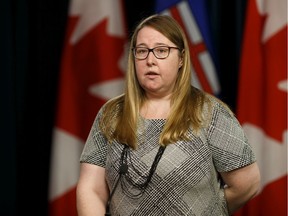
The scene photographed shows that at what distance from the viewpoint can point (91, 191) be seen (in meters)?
1.41

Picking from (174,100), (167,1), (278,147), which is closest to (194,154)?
(174,100)

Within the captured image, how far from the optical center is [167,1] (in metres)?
2.04

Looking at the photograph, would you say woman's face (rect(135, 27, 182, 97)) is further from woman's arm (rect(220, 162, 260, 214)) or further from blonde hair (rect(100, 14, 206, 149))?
woman's arm (rect(220, 162, 260, 214))

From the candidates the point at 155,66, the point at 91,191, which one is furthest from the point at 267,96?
the point at 91,191

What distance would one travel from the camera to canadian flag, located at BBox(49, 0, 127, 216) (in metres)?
2.13

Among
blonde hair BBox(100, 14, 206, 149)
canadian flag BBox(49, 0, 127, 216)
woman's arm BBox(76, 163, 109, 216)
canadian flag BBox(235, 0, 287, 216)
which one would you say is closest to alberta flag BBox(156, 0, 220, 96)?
canadian flag BBox(235, 0, 287, 216)

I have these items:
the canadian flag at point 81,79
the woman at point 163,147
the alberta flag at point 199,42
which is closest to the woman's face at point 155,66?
the woman at point 163,147

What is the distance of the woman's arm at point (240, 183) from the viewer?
1.38m

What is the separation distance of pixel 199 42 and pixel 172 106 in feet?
2.28

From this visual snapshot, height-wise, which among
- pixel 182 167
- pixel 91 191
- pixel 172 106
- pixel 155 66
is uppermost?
pixel 155 66

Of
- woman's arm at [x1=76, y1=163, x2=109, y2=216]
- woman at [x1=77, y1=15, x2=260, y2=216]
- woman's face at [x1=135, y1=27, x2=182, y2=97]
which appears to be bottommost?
woman's arm at [x1=76, y1=163, x2=109, y2=216]

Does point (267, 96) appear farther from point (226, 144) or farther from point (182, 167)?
point (182, 167)

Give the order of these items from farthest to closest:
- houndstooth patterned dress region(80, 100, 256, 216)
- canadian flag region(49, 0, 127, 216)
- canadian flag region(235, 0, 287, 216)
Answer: canadian flag region(49, 0, 127, 216) < canadian flag region(235, 0, 287, 216) < houndstooth patterned dress region(80, 100, 256, 216)

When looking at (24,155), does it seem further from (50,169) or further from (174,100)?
(174,100)
